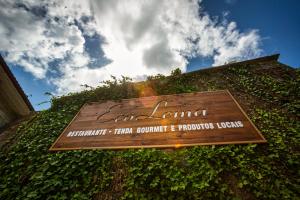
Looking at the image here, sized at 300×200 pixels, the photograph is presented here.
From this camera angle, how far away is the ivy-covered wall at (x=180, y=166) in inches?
135

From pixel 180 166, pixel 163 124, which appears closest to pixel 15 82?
pixel 163 124

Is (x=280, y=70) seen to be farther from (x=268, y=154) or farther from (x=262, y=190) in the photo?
(x=262, y=190)

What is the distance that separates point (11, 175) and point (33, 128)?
2243mm

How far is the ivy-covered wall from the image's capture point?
3436 mm

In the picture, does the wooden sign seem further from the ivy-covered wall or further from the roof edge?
the roof edge

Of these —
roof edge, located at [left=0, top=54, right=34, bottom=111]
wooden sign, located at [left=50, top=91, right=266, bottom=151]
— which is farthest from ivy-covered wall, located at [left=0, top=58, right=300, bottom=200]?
roof edge, located at [left=0, top=54, right=34, bottom=111]

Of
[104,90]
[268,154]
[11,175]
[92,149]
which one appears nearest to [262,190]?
[268,154]

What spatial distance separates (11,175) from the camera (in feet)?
15.5

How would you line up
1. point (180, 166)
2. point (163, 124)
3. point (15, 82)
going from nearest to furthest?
1. point (180, 166)
2. point (163, 124)
3. point (15, 82)

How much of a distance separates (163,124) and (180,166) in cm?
156

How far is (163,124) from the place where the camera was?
5.36 meters

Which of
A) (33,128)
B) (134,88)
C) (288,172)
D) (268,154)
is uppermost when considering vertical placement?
(134,88)

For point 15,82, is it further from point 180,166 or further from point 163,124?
point 180,166

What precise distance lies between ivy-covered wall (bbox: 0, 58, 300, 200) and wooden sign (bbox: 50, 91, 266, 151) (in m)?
0.26
